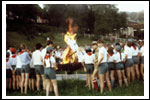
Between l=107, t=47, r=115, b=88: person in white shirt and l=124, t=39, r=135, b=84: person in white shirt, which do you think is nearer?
l=107, t=47, r=115, b=88: person in white shirt

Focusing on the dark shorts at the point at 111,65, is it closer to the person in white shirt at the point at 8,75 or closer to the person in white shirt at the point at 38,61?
the person in white shirt at the point at 38,61

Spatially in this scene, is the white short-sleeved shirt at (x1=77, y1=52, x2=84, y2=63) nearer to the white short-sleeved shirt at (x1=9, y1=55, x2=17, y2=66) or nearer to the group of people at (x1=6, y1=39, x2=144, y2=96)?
the group of people at (x1=6, y1=39, x2=144, y2=96)

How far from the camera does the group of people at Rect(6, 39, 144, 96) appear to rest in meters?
8.39

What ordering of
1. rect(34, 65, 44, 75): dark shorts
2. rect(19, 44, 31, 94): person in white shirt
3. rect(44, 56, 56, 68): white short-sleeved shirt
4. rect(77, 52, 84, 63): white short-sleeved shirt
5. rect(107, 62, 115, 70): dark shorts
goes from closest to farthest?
rect(44, 56, 56, 68): white short-sleeved shirt
rect(34, 65, 44, 75): dark shorts
rect(19, 44, 31, 94): person in white shirt
rect(107, 62, 115, 70): dark shorts
rect(77, 52, 84, 63): white short-sleeved shirt

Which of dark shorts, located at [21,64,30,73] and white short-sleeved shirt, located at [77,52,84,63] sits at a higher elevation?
white short-sleeved shirt, located at [77,52,84,63]

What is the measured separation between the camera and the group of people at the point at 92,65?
8.39 metres

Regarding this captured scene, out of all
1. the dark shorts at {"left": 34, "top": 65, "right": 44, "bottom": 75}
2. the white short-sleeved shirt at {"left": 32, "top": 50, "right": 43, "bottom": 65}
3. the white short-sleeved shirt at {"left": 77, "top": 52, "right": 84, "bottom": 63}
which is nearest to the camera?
the white short-sleeved shirt at {"left": 32, "top": 50, "right": 43, "bottom": 65}

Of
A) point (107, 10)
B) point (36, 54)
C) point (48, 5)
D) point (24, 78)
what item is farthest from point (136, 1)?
point (24, 78)

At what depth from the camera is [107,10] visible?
9250mm

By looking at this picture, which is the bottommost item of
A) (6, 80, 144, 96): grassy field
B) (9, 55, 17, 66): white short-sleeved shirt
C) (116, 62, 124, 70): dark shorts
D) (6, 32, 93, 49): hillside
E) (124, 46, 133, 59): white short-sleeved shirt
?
(6, 80, 144, 96): grassy field

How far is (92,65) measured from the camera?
8.77 meters

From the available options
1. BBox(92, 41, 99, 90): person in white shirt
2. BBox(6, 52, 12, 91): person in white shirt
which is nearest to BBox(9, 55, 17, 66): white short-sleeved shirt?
BBox(6, 52, 12, 91): person in white shirt

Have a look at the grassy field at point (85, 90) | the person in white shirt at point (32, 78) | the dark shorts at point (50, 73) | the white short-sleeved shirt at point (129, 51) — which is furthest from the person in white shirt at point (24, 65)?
the white short-sleeved shirt at point (129, 51)

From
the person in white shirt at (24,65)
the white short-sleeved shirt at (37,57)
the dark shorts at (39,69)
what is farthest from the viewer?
the person in white shirt at (24,65)
